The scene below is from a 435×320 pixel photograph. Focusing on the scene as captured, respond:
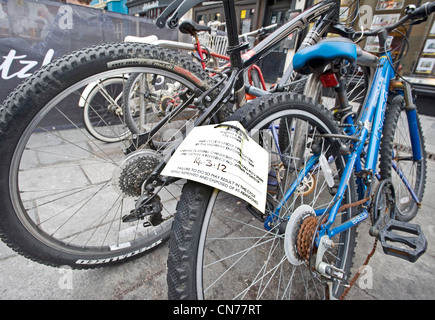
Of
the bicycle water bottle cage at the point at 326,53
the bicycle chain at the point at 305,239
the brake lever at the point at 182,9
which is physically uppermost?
the brake lever at the point at 182,9

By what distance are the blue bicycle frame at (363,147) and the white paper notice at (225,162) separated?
1.41 ft

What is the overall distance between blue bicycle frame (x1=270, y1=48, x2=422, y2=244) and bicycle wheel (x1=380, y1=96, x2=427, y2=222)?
0.89 ft

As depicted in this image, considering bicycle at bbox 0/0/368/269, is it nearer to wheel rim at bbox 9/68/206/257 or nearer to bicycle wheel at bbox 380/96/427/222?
wheel rim at bbox 9/68/206/257

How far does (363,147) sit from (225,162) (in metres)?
1.07

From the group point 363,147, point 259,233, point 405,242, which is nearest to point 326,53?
Answer: point 363,147

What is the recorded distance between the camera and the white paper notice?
757mm

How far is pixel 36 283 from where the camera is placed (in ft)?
4.41

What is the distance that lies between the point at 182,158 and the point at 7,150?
75 cm

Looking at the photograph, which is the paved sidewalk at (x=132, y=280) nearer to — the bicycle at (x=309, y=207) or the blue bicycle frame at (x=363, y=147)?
the bicycle at (x=309, y=207)

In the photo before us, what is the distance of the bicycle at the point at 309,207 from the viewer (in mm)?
811

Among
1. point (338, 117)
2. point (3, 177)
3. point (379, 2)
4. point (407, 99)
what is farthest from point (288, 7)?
point (3, 177)

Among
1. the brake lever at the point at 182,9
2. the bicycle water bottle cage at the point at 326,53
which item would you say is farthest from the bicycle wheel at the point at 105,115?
the bicycle water bottle cage at the point at 326,53

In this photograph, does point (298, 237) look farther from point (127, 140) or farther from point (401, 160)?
point (401, 160)

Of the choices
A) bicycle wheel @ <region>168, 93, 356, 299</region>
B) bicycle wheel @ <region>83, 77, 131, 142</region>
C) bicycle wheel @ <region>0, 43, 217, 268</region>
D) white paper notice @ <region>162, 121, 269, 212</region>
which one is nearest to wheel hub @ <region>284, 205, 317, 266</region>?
bicycle wheel @ <region>168, 93, 356, 299</region>
